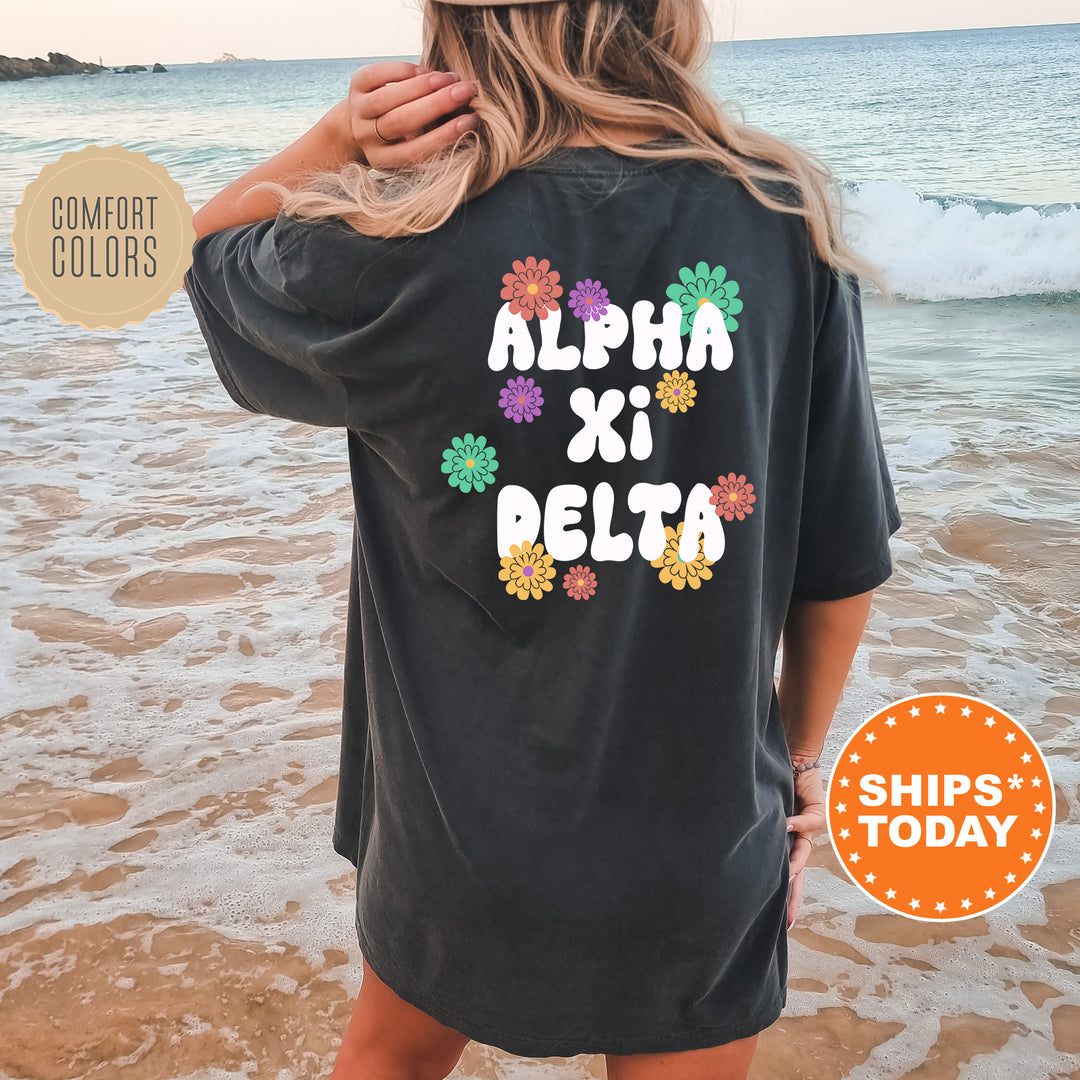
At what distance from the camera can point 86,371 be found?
7152 millimetres

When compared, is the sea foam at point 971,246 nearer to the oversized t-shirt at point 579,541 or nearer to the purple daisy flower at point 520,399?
the oversized t-shirt at point 579,541

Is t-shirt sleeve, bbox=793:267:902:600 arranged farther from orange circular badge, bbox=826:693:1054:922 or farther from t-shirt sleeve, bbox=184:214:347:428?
orange circular badge, bbox=826:693:1054:922

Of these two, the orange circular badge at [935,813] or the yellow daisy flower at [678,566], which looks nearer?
the yellow daisy flower at [678,566]

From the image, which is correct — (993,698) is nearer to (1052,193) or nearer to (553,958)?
(553,958)

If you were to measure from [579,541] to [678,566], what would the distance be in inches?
3.8

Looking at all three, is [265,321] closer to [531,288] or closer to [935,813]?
[531,288]

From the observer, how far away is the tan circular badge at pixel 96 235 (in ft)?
7.15

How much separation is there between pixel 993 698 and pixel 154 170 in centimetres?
296

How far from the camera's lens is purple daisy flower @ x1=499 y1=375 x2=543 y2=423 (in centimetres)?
96

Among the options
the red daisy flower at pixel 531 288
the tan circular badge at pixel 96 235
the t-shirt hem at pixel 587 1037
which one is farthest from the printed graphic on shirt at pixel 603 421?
the tan circular badge at pixel 96 235

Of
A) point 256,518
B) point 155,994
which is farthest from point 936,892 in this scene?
point 256,518

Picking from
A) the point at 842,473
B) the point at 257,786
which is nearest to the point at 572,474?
the point at 842,473

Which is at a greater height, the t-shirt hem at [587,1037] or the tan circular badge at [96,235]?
the tan circular badge at [96,235]

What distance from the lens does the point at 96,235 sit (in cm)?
237
